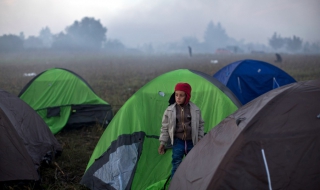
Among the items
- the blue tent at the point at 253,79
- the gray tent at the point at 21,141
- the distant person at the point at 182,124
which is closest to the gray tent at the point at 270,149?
the distant person at the point at 182,124

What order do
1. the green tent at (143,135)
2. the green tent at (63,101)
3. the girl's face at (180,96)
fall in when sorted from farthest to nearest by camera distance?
1. the green tent at (63,101)
2. the green tent at (143,135)
3. the girl's face at (180,96)

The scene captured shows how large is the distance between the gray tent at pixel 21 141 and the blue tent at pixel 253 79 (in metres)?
4.67

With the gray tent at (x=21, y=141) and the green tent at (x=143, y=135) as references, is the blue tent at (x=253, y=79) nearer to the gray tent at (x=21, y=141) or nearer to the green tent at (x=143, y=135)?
the green tent at (x=143, y=135)

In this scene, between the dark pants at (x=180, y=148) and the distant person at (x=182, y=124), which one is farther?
the dark pants at (x=180, y=148)

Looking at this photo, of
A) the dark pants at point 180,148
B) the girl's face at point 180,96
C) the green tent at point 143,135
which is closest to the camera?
the girl's face at point 180,96

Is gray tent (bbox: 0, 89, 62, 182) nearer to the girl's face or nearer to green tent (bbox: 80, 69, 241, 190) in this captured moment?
green tent (bbox: 80, 69, 241, 190)

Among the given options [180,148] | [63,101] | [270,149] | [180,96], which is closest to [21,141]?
[180,148]

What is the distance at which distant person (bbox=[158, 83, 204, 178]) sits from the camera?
12.4ft

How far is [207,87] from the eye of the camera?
4.94 meters

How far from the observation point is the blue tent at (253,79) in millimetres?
8016

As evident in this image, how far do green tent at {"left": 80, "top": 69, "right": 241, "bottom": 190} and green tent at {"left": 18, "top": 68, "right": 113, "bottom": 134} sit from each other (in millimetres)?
2634

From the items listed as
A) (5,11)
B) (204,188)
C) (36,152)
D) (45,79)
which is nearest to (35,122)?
(36,152)

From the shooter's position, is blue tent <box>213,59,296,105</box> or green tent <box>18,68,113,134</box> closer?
green tent <box>18,68,113,134</box>

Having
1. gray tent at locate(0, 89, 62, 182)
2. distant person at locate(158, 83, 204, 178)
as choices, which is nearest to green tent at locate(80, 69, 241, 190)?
distant person at locate(158, 83, 204, 178)
